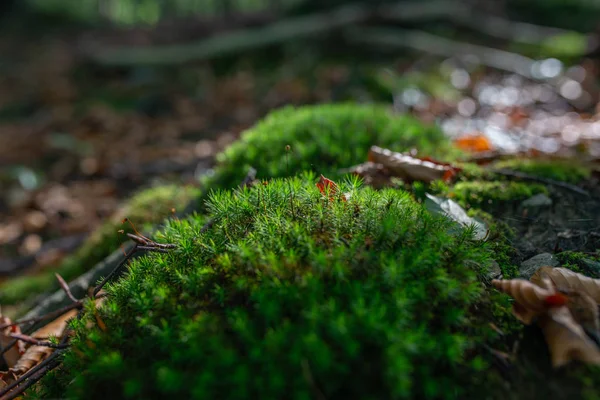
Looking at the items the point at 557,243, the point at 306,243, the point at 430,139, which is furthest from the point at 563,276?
the point at 430,139

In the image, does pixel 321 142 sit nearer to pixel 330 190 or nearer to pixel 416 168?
pixel 416 168

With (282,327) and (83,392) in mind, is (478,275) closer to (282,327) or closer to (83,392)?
(282,327)

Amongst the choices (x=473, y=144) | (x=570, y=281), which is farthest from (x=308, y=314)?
(x=473, y=144)

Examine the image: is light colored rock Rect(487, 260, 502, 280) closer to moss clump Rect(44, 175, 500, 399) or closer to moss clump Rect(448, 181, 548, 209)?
moss clump Rect(44, 175, 500, 399)

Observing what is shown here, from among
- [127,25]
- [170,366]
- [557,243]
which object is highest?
[127,25]

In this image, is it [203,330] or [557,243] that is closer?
[203,330]

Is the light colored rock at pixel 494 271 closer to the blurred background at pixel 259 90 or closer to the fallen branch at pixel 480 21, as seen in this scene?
the blurred background at pixel 259 90

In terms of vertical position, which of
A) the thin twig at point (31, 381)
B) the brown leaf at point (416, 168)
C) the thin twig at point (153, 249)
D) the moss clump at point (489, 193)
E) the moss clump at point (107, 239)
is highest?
the thin twig at point (153, 249)

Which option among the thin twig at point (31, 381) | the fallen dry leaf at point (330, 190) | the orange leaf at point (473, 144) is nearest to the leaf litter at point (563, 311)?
the fallen dry leaf at point (330, 190)
